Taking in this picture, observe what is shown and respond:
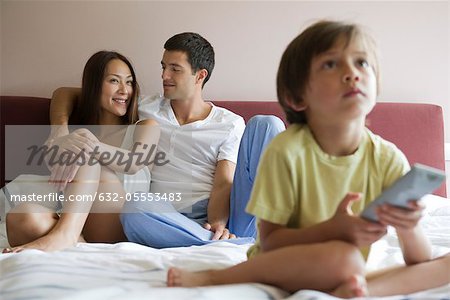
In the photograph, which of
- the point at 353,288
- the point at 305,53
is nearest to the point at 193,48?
the point at 305,53

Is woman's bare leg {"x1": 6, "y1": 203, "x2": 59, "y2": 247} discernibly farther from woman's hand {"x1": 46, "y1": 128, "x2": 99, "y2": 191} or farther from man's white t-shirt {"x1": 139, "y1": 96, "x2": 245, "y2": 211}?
man's white t-shirt {"x1": 139, "y1": 96, "x2": 245, "y2": 211}

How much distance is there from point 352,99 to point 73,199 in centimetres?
77

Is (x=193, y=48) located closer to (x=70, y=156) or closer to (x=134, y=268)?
(x=70, y=156)

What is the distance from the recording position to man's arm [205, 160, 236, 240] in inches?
60.9

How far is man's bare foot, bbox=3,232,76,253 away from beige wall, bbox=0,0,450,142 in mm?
1017

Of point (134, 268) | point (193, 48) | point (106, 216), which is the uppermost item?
point (193, 48)

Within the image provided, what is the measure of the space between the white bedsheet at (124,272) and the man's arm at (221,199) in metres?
0.22

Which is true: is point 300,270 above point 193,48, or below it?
below

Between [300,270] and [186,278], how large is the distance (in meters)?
0.19

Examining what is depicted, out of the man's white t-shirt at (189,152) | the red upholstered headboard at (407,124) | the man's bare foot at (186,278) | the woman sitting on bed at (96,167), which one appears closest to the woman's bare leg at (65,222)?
the woman sitting on bed at (96,167)

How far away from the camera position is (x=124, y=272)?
95cm

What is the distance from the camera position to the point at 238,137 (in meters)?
1.78

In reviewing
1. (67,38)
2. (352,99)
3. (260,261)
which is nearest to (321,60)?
(352,99)

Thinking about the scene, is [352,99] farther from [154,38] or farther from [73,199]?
[154,38]
